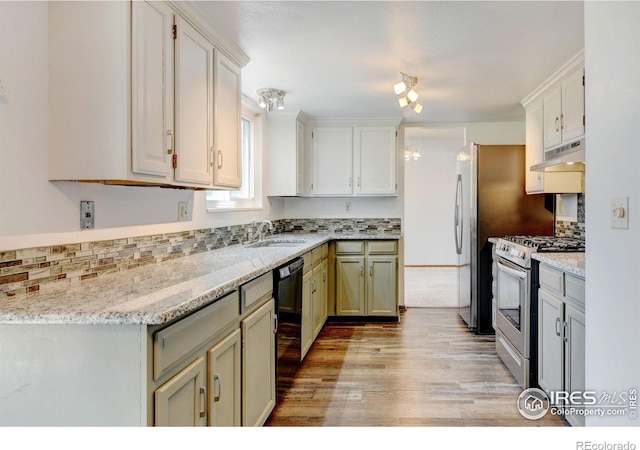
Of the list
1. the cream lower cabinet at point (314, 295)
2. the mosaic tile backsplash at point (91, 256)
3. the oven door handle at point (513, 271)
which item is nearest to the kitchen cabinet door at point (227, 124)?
the mosaic tile backsplash at point (91, 256)

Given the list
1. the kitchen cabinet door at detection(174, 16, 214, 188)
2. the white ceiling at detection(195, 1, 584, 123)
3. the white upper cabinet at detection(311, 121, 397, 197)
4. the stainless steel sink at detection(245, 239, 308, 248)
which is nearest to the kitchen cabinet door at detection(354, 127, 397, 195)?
the white upper cabinet at detection(311, 121, 397, 197)

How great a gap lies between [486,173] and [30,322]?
3628 mm

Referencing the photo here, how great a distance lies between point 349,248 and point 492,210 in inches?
55.4

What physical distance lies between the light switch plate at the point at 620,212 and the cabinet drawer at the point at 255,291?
4.69 feet

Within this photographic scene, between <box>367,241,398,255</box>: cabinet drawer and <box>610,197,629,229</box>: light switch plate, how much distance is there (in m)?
2.98

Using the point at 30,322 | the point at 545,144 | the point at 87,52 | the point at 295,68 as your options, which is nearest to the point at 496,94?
the point at 545,144

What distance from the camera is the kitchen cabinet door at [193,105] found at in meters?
2.04

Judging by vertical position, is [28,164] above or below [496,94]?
below

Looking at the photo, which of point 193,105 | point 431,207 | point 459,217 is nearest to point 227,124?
point 193,105

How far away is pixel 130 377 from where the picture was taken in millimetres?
1215

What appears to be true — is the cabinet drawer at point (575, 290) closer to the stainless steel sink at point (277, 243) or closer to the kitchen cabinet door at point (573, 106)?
the kitchen cabinet door at point (573, 106)

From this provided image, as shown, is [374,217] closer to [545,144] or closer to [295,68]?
[545,144]

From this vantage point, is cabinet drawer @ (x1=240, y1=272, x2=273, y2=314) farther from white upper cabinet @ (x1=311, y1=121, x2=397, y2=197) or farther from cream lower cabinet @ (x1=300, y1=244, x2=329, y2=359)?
white upper cabinet @ (x1=311, y1=121, x2=397, y2=197)
